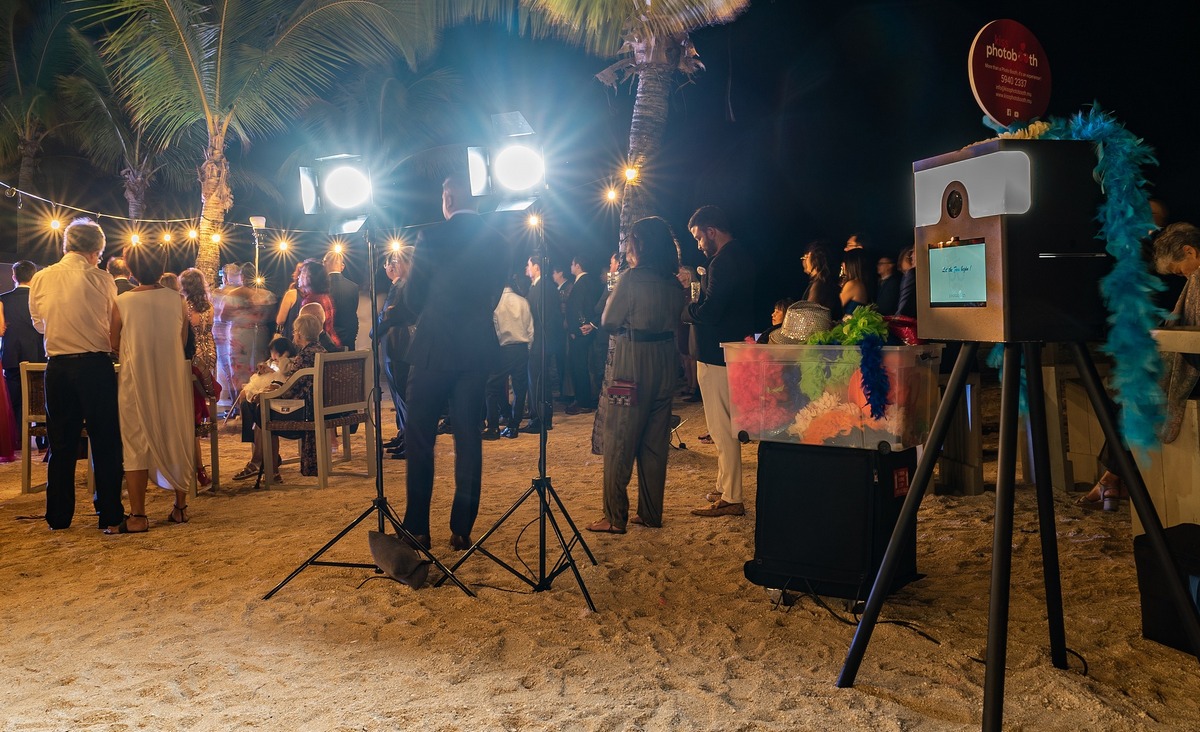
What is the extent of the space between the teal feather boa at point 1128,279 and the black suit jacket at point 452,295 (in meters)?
3.08

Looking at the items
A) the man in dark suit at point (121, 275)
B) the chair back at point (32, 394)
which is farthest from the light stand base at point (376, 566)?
the man in dark suit at point (121, 275)

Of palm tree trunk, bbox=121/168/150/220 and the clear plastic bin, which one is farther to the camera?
palm tree trunk, bbox=121/168/150/220

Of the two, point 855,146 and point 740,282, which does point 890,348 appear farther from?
point 855,146

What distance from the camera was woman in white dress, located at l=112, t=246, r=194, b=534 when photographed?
237 inches

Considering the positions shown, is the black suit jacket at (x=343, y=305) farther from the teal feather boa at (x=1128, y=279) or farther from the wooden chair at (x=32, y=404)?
the teal feather boa at (x=1128, y=279)

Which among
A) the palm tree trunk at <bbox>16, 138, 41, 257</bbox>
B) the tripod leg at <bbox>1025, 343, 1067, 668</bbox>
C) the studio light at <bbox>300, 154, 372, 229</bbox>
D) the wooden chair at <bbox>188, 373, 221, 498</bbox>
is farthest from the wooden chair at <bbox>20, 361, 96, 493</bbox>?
the palm tree trunk at <bbox>16, 138, 41, 257</bbox>

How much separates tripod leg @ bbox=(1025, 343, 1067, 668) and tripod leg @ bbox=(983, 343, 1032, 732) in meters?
0.06

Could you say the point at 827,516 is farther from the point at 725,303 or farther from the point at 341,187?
the point at 341,187

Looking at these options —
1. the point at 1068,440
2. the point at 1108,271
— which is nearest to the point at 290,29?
the point at 1068,440

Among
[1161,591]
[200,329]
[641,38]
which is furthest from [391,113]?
[1161,591]

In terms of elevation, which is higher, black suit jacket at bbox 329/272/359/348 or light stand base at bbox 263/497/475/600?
black suit jacket at bbox 329/272/359/348

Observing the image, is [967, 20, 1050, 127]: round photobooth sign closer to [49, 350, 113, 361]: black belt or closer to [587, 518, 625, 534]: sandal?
[587, 518, 625, 534]: sandal

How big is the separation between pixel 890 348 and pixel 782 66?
21.0m

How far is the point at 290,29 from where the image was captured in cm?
1340
